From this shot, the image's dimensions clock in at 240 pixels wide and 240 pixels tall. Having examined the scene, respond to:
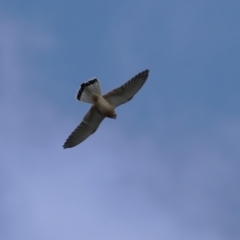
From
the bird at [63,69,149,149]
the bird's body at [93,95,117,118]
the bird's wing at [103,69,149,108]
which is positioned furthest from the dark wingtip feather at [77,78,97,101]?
the bird's wing at [103,69,149,108]

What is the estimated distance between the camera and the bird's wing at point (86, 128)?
84.2 feet

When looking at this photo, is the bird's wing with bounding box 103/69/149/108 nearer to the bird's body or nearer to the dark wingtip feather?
the bird's body

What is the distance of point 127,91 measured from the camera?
985 inches

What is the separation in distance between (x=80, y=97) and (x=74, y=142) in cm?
197

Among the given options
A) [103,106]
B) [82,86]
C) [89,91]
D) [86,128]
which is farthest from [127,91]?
[86,128]

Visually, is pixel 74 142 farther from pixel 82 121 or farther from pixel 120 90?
pixel 120 90

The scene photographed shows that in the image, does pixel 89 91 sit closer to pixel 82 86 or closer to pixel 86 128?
pixel 82 86

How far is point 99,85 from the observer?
2488 cm

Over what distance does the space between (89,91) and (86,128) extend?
1881mm

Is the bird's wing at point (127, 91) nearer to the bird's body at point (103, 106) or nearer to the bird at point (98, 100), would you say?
the bird at point (98, 100)

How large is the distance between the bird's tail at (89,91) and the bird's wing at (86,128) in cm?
55

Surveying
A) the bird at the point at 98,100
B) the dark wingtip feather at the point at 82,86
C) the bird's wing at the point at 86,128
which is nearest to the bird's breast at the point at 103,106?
the bird at the point at 98,100

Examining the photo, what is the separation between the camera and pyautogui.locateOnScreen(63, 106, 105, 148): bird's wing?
1011 inches

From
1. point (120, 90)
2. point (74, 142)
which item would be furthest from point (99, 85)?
point (74, 142)
